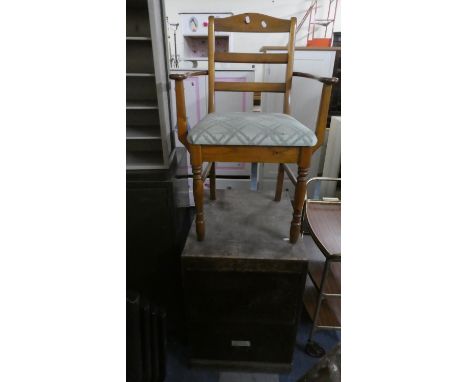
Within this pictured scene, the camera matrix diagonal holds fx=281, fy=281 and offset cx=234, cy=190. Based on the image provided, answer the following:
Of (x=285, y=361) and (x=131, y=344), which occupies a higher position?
(x=131, y=344)

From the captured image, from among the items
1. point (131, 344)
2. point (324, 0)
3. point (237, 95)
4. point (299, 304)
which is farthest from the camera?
point (324, 0)

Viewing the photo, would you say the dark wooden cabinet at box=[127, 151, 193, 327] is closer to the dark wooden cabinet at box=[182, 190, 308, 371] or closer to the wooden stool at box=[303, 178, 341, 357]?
the dark wooden cabinet at box=[182, 190, 308, 371]

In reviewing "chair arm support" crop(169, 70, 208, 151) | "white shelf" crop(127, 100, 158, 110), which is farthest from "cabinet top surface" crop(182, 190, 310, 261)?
"white shelf" crop(127, 100, 158, 110)

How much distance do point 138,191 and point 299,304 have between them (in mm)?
707

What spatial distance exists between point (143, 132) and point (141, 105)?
0.10 m

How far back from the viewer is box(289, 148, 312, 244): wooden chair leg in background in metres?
0.96

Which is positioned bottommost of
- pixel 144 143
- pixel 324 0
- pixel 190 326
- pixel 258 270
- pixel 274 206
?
pixel 190 326

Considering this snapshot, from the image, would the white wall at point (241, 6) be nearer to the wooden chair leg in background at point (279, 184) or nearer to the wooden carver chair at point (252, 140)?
the wooden chair leg in background at point (279, 184)

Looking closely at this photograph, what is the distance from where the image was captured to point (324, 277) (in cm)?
107

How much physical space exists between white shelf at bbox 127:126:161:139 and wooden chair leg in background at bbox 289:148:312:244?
20.5 inches

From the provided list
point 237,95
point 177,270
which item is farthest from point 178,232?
point 237,95

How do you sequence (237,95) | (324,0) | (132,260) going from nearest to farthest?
(132,260), (237,95), (324,0)

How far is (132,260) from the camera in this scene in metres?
1.12

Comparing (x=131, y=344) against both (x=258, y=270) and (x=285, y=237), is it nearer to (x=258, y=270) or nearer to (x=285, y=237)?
(x=258, y=270)
